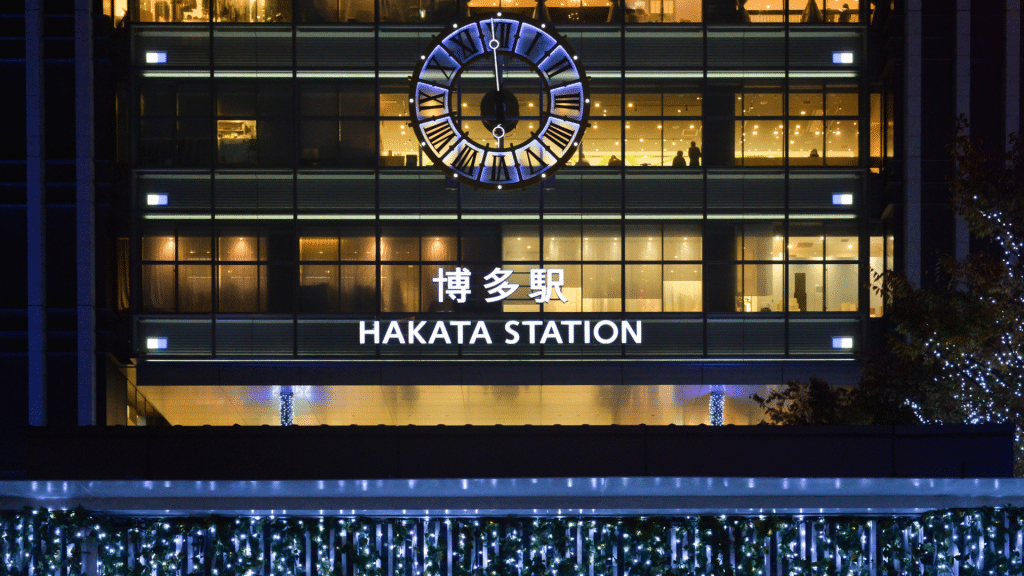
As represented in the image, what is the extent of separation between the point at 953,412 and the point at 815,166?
1162 cm

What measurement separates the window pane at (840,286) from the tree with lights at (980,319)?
9237 mm

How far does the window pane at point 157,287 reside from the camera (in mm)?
28484

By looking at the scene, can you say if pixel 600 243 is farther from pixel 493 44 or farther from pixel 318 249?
pixel 318 249

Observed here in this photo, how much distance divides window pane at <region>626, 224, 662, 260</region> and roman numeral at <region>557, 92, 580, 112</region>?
3755mm

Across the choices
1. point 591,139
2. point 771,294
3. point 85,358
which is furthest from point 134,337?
point 771,294

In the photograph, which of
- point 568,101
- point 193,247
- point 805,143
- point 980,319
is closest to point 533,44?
point 568,101

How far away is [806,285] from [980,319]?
1159 centimetres

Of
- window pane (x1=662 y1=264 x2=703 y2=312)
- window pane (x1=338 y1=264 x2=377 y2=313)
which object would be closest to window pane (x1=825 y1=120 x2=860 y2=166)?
window pane (x1=662 y1=264 x2=703 y2=312)

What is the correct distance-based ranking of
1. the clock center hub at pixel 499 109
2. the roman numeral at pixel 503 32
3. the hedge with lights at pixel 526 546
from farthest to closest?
the roman numeral at pixel 503 32 < the clock center hub at pixel 499 109 < the hedge with lights at pixel 526 546

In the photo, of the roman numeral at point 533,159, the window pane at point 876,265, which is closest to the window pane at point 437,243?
the roman numeral at point 533,159

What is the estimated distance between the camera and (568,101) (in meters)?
27.5

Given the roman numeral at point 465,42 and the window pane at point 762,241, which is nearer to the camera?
the roman numeral at point 465,42

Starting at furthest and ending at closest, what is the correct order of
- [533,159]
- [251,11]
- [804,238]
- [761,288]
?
[804,238] → [761,288] → [251,11] → [533,159]

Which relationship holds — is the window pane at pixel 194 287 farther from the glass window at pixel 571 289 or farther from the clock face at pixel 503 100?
the glass window at pixel 571 289
